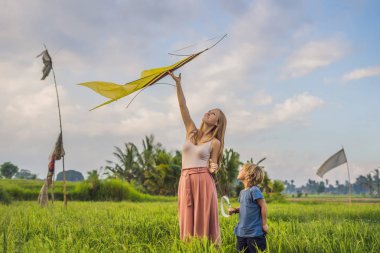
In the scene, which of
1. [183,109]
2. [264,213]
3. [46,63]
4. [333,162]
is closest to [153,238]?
[183,109]

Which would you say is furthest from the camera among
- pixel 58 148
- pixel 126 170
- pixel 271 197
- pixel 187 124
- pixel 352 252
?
pixel 126 170

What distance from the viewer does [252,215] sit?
13.2 feet

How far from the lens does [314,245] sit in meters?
4.22

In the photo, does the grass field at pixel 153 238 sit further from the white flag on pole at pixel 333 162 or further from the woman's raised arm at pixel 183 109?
the white flag on pole at pixel 333 162

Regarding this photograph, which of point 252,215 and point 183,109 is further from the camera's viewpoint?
point 183,109

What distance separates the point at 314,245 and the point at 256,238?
68 centimetres

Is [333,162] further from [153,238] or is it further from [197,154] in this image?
[197,154]

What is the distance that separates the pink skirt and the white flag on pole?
47.5 feet

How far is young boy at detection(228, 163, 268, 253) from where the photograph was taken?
3957 millimetres

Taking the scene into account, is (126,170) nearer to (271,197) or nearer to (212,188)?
(271,197)

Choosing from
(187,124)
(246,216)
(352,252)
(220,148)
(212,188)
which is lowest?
(352,252)

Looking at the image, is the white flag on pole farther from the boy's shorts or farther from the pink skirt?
the boy's shorts

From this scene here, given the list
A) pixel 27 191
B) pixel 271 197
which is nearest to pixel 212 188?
pixel 27 191

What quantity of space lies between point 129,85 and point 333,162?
1511 cm
